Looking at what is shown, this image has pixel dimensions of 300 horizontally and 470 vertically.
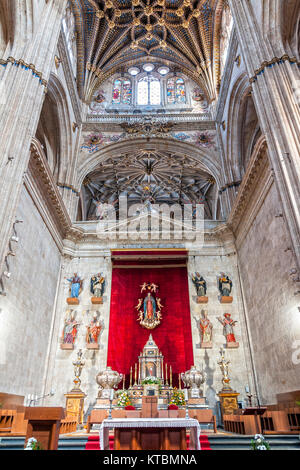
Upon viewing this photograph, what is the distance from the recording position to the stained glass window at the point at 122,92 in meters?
19.6

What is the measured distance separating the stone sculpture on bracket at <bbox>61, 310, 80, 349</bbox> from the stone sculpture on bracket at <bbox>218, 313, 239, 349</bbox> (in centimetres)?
587

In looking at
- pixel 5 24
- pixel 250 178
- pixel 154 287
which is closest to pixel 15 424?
pixel 154 287

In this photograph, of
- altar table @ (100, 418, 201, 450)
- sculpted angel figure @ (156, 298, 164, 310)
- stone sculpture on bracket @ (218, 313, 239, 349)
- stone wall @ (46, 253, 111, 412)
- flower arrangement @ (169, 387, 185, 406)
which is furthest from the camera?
sculpted angel figure @ (156, 298, 164, 310)

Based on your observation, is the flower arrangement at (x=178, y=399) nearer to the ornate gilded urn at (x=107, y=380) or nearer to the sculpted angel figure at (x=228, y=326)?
the ornate gilded urn at (x=107, y=380)

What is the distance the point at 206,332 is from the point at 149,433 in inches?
304

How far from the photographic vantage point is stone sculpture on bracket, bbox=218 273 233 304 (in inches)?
525

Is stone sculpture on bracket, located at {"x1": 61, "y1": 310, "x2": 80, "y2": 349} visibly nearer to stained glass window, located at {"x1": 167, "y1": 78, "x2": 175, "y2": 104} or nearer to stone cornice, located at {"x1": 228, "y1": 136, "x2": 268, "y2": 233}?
stone cornice, located at {"x1": 228, "y1": 136, "x2": 268, "y2": 233}

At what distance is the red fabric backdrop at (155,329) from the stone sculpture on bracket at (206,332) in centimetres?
50

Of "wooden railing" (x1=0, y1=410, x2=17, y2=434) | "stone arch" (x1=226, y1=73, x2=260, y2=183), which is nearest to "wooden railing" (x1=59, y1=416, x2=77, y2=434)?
"wooden railing" (x1=0, y1=410, x2=17, y2=434)

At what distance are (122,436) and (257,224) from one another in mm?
8202

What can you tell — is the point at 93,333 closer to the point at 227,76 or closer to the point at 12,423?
the point at 12,423

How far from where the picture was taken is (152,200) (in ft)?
70.8

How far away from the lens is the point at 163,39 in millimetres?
20016
